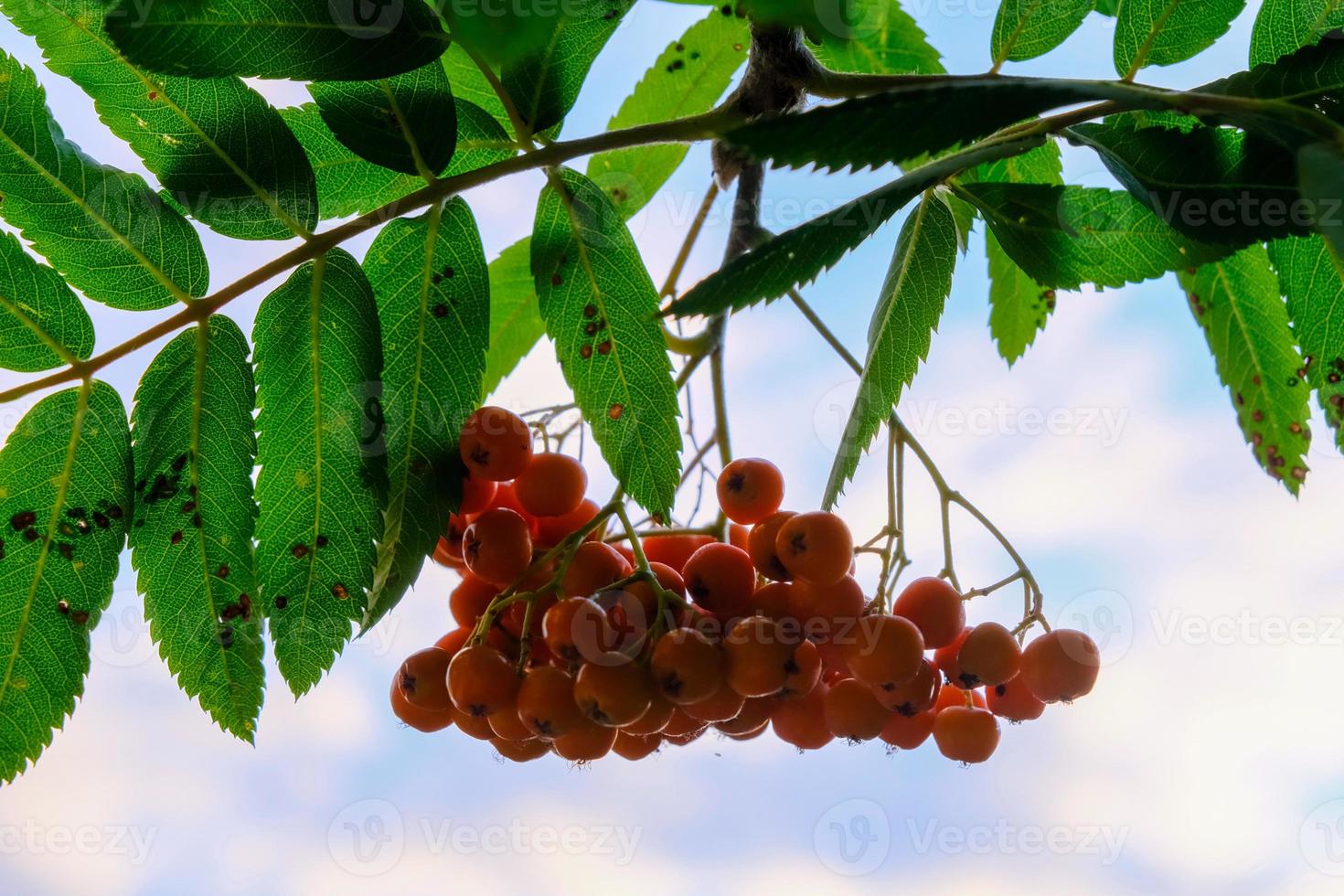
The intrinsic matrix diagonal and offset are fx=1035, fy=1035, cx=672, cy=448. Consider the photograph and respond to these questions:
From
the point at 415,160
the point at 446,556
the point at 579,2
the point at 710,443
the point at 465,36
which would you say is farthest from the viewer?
the point at 710,443

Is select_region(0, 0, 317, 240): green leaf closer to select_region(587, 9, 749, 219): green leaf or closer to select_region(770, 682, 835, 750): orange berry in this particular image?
select_region(587, 9, 749, 219): green leaf

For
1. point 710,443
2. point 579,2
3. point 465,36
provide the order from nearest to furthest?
1. point 465,36
2. point 579,2
3. point 710,443

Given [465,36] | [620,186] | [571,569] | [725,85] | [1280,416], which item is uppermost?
[725,85]

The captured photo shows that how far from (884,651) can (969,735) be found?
8.1 inches

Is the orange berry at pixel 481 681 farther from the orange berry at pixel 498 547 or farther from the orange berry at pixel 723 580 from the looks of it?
the orange berry at pixel 723 580

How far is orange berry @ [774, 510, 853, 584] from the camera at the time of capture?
100 centimetres

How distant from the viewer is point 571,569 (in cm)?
110

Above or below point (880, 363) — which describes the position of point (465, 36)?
below

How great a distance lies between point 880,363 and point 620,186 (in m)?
0.51

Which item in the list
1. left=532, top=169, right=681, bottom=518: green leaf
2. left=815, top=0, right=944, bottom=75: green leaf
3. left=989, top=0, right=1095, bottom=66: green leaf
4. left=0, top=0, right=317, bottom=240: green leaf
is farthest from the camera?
left=815, top=0, right=944, bottom=75: green leaf

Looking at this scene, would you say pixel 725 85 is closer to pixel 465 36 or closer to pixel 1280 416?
pixel 1280 416

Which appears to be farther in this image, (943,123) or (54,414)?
(54,414)

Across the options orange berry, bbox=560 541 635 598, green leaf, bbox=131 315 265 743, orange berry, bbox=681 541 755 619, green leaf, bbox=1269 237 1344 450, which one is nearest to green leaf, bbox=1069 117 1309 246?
green leaf, bbox=1269 237 1344 450

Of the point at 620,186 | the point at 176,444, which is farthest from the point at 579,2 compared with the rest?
the point at 620,186
